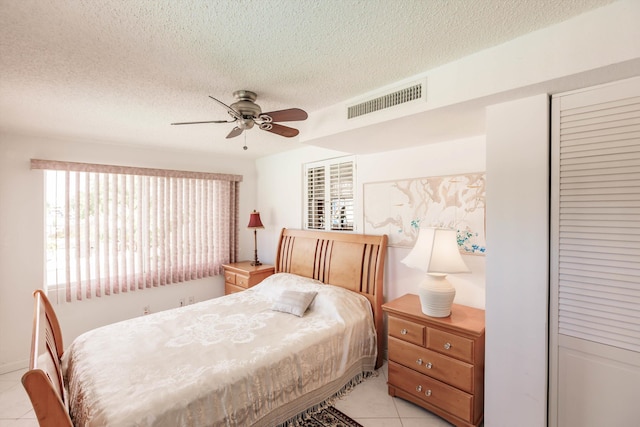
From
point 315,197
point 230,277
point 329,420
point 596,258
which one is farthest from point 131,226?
point 596,258

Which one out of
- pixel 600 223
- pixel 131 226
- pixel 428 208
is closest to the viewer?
pixel 600 223

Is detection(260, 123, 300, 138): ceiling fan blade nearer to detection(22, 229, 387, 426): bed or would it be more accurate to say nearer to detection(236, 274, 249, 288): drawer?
detection(22, 229, 387, 426): bed

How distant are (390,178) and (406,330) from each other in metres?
1.48

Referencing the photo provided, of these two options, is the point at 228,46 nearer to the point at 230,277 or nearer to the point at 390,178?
the point at 390,178

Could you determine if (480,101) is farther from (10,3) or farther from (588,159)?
(10,3)

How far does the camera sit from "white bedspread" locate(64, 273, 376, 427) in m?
1.53

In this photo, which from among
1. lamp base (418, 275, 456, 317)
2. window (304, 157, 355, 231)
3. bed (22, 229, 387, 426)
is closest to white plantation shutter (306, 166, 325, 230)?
window (304, 157, 355, 231)

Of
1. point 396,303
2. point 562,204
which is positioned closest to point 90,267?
point 396,303

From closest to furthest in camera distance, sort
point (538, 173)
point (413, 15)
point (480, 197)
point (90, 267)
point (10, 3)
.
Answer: point (10, 3), point (413, 15), point (538, 173), point (480, 197), point (90, 267)

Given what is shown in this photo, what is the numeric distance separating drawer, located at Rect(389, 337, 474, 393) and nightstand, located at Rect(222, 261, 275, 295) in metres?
2.10

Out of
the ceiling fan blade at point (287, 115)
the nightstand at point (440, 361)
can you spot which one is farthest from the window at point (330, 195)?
the ceiling fan blade at point (287, 115)

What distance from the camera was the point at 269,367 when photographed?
6.22 ft

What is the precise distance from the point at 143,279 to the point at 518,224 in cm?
403

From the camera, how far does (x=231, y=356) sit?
1.92 metres
